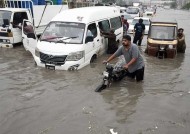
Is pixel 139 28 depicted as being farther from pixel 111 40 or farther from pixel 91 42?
pixel 91 42

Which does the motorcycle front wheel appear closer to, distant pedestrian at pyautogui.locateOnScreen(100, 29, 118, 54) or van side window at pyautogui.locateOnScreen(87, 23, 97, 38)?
van side window at pyautogui.locateOnScreen(87, 23, 97, 38)

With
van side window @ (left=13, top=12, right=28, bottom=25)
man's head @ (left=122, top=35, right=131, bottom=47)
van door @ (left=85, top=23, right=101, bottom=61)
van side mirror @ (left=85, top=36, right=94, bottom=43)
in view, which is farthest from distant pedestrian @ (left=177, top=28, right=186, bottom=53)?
van side window @ (left=13, top=12, right=28, bottom=25)

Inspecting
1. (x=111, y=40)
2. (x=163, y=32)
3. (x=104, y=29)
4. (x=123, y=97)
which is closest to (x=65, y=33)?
(x=104, y=29)

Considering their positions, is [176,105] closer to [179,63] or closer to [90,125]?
[90,125]

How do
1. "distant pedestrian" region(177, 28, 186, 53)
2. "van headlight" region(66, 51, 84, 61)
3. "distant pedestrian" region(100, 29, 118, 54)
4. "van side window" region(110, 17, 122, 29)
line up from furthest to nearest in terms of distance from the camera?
"distant pedestrian" region(177, 28, 186, 53) < "van side window" region(110, 17, 122, 29) < "distant pedestrian" region(100, 29, 118, 54) < "van headlight" region(66, 51, 84, 61)

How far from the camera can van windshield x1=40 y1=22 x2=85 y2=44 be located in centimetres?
1056

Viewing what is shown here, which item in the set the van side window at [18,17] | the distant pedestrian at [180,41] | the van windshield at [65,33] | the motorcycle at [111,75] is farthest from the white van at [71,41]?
the distant pedestrian at [180,41]

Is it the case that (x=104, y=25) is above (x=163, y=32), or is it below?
above

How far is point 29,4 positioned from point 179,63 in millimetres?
7810

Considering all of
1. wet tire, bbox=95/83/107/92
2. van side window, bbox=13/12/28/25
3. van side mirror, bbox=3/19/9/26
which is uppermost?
van side window, bbox=13/12/28/25

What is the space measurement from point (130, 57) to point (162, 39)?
18.4 feet

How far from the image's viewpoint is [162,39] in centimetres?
1373

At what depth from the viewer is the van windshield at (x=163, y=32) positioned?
45.6 ft

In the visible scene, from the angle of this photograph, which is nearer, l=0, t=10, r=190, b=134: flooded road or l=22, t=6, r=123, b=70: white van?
l=0, t=10, r=190, b=134: flooded road
